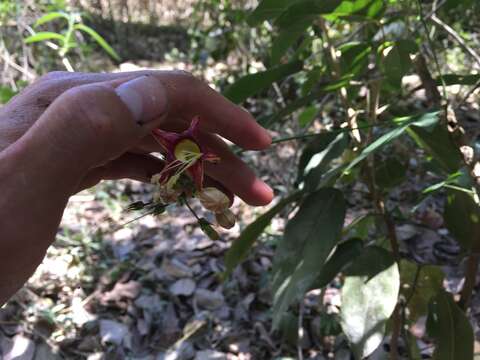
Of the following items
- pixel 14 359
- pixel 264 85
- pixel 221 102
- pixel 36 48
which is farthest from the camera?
pixel 36 48

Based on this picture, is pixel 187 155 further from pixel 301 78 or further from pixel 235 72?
pixel 235 72

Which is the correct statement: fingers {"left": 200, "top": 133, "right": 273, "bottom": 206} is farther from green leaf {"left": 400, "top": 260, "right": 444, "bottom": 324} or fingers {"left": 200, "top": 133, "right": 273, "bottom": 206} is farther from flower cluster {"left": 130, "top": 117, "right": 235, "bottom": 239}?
green leaf {"left": 400, "top": 260, "right": 444, "bottom": 324}

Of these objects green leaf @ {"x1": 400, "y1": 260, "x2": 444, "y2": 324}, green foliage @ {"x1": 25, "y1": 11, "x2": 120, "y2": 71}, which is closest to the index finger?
green leaf @ {"x1": 400, "y1": 260, "x2": 444, "y2": 324}

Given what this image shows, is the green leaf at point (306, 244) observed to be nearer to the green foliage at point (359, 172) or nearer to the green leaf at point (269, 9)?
the green foliage at point (359, 172)

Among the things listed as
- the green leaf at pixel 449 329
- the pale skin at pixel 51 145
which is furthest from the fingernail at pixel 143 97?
the green leaf at pixel 449 329

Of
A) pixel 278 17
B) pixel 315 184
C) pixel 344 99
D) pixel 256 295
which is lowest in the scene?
pixel 256 295

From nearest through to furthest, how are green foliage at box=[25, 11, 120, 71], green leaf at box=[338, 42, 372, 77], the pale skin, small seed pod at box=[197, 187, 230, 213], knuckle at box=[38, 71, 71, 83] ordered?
the pale skin → small seed pod at box=[197, 187, 230, 213] → knuckle at box=[38, 71, 71, 83] → green leaf at box=[338, 42, 372, 77] → green foliage at box=[25, 11, 120, 71]

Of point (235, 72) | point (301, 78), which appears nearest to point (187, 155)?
point (301, 78)
